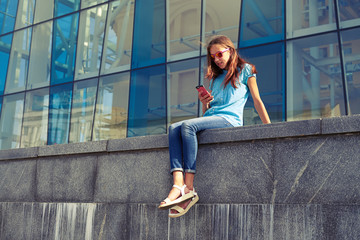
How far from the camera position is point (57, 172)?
6004mm

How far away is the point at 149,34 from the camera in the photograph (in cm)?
1453

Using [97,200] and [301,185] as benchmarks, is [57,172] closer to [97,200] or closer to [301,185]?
[97,200]

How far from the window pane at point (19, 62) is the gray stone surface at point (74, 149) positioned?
12997 millimetres

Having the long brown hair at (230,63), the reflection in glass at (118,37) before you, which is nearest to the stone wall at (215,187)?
the long brown hair at (230,63)

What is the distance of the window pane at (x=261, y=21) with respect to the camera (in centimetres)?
1181

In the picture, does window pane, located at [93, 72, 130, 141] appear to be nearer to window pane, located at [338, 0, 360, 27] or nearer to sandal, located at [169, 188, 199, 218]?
window pane, located at [338, 0, 360, 27]

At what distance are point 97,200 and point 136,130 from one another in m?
8.83

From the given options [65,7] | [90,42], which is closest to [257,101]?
[90,42]

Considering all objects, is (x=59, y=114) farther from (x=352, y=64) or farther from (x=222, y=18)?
(x=352, y=64)

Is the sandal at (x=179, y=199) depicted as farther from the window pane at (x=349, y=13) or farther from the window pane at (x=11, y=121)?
the window pane at (x=11, y=121)

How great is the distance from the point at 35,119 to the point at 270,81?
990 cm

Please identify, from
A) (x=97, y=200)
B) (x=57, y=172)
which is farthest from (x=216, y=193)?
(x=57, y=172)

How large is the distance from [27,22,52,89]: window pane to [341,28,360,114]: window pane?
11.0 meters

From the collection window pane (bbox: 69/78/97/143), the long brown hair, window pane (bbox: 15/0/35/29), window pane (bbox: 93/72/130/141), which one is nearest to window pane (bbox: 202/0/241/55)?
window pane (bbox: 93/72/130/141)
